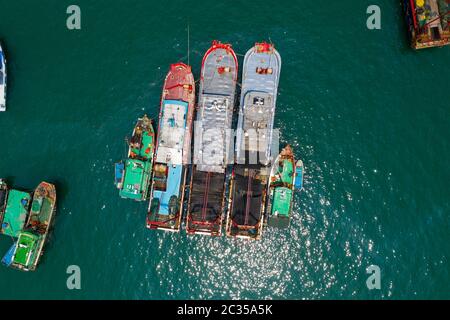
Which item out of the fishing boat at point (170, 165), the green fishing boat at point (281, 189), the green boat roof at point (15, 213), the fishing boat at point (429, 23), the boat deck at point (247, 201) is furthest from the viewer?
the fishing boat at point (429, 23)

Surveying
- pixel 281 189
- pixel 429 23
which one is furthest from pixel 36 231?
pixel 429 23

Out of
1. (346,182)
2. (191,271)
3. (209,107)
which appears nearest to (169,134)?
(209,107)

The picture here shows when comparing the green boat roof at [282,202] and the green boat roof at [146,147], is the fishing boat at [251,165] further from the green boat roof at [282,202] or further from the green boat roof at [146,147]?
the green boat roof at [146,147]

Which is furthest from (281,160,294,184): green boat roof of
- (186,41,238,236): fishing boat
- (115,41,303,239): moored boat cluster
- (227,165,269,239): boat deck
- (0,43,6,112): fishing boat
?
(0,43,6,112): fishing boat

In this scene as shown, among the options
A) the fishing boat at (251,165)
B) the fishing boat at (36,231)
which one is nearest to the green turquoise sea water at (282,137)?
the fishing boat at (36,231)

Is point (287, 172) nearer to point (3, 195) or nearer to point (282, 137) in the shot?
point (282, 137)

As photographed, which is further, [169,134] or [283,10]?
A: [283,10]
